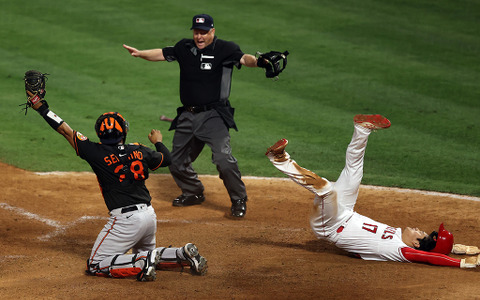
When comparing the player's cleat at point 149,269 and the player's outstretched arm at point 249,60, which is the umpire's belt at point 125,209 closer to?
the player's cleat at point 149,269

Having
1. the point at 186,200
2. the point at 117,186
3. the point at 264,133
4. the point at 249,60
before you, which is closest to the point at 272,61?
the point at 249,60

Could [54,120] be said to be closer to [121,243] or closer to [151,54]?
[121,243]

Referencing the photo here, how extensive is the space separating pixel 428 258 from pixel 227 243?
2.04 m

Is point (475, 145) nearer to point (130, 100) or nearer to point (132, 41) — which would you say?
point (130, 100)

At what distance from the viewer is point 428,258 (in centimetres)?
639

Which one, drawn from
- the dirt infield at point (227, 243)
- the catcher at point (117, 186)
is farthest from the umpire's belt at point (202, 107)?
the catcher at point (117, 186)

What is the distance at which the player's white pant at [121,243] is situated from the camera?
6.12 metres

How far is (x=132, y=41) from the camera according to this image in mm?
15258

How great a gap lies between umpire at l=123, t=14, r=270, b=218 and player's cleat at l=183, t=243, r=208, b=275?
2.22 meters

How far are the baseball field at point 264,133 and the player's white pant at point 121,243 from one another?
0.57ft

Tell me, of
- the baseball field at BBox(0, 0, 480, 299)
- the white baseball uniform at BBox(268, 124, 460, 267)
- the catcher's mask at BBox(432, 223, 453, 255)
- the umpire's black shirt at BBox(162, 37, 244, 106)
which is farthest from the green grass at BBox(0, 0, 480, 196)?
the white baseball uniform at BBox(268, 124, 460, 267)

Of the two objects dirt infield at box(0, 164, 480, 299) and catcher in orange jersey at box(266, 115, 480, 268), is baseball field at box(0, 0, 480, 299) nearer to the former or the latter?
dirt infield at box(0, 164, 480, 299)

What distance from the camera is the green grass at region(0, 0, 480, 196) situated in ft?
35.1

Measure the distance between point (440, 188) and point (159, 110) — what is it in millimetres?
5325
